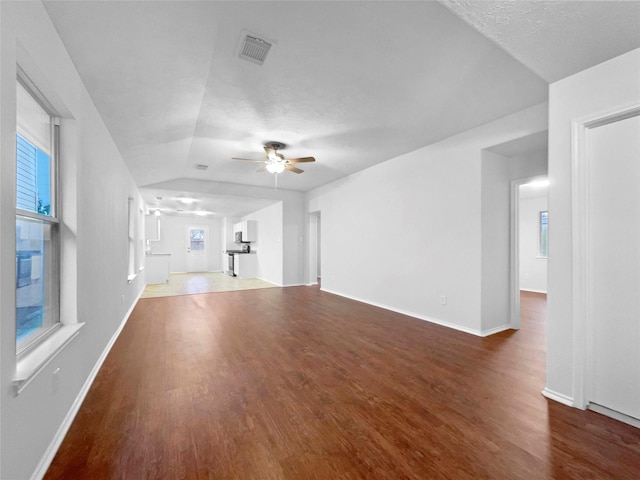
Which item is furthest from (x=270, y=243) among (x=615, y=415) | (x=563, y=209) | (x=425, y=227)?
(x=615, y=415)

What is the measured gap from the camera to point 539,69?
6.53 ft

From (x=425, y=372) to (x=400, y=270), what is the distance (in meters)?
2.24

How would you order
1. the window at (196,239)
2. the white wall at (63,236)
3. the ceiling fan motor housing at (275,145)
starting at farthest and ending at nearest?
the window at (196,239) < the ceiling fan motor housing at (275,145) < the white wall at (63,236)

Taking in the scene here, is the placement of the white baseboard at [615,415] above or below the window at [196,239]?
below

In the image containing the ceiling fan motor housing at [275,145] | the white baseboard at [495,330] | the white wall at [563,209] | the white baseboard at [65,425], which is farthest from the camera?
the ceiling fan motor housing at [275,145]

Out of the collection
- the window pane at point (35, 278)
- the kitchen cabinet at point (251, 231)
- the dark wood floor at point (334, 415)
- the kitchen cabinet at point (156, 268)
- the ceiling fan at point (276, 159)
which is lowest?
the dark wood floor at point (334, 415)

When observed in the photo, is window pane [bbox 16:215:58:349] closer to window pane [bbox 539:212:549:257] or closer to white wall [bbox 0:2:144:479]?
white wall [bbox 0:2:144:479]

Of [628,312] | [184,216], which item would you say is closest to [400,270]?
[628,312]

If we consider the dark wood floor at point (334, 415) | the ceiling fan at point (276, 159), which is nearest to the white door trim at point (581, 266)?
the dark wood floor at point (334, 415)

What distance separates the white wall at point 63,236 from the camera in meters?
1.13

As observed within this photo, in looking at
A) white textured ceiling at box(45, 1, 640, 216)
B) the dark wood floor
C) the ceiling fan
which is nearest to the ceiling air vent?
white textured ceiling at box(45, 1, 640, 216)

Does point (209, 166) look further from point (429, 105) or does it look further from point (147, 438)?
point (147, 438)

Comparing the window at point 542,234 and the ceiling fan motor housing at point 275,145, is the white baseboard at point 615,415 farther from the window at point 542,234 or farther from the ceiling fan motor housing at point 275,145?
the window at point 542,234

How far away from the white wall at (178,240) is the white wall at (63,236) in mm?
8483
